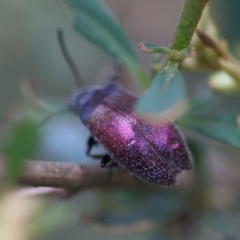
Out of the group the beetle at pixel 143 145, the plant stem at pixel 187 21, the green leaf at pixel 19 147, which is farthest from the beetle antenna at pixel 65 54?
the plant stem at pixel 187 21

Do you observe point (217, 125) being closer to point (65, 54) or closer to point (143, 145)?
point (143, 145)

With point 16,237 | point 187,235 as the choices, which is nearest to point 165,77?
point 187,235

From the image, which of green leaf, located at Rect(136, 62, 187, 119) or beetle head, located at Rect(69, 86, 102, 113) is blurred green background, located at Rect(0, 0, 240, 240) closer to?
beetle head, located at Rect(69, 86, 102, 113)

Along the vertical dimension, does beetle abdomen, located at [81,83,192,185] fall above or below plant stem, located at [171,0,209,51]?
below

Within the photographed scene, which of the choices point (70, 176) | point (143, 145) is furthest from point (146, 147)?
point (70, 176)

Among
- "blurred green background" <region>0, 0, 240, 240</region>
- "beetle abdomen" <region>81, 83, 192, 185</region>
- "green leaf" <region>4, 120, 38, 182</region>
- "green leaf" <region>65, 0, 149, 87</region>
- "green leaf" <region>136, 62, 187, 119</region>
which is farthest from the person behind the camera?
"blurred green background" <region>0, 0, 240, 240</region>

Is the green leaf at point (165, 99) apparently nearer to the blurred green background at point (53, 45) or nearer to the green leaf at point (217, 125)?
the green leaf at point (217, 125)

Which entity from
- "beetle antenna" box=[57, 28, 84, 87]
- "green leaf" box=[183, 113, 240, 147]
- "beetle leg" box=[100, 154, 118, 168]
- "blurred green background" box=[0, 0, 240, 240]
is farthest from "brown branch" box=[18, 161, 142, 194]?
"blurred green background" box=[0, 0, 240, 240]

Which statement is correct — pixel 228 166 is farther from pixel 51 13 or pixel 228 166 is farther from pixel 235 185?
pixel 51 13
